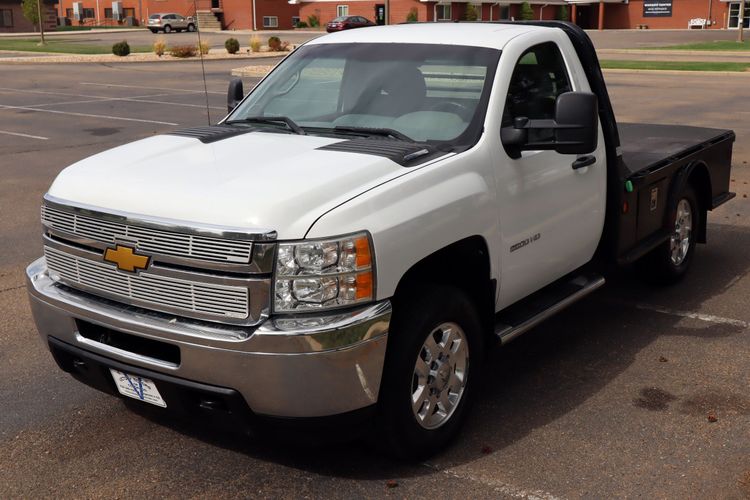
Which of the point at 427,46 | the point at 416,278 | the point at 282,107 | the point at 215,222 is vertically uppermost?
the point at 427,46

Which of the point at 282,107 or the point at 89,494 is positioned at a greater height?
the point at 282,107

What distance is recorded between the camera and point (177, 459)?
4316 millimetres

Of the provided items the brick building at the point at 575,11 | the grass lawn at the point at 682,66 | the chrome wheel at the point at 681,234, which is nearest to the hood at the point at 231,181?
the chrome wheel at the point at 681,234

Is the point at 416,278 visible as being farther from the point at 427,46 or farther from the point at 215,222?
the point at 427,46

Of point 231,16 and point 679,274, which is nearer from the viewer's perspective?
point 679,274

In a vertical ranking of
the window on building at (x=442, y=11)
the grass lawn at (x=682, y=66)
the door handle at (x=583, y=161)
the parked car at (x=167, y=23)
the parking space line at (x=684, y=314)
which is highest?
the window on building at (x=442, y=11)

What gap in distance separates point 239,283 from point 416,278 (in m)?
0.89

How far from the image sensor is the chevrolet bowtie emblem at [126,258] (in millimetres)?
3867

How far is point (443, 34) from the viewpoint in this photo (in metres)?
5.29

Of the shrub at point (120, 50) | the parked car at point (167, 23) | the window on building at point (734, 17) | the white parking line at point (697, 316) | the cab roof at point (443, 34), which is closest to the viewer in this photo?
the cab roof at point (443, 34)

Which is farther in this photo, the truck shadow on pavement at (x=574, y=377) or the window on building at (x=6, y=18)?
the window on building at (x=6, y=18)

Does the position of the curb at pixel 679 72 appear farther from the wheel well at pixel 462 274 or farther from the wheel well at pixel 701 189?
the wheel well at pixel 462 274

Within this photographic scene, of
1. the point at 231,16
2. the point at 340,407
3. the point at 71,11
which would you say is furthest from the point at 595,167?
the point at 71,11

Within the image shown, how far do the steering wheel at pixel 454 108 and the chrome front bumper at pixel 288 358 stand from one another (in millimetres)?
1407
